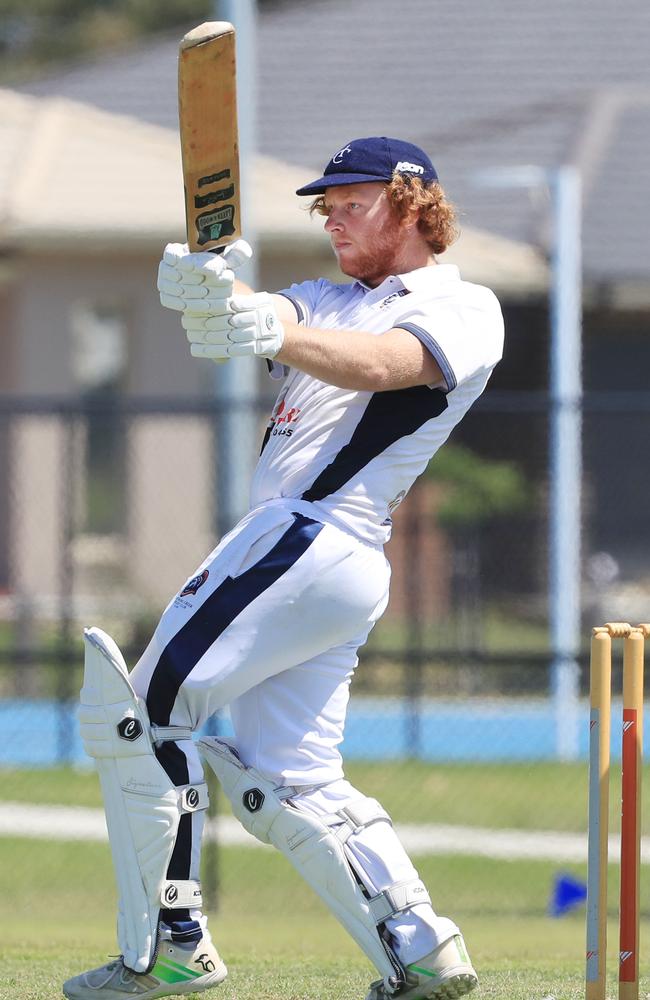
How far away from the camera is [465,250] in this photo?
51.3 feet

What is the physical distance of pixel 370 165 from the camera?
416 centimetres

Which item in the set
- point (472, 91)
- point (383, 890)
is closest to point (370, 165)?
point (383, 890)

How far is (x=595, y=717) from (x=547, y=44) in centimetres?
1655

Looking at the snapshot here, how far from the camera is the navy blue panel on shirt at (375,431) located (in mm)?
4059

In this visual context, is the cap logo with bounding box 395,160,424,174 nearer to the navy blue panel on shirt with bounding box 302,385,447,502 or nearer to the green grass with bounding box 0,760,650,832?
the navy blue panel on shirt with bounding box 302,385,447,502

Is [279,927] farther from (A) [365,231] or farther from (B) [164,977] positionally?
(A) [365,231]

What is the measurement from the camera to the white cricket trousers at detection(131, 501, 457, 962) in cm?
398

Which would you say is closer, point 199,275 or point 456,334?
point 199,275

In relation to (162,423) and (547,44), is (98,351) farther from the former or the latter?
(547,44)

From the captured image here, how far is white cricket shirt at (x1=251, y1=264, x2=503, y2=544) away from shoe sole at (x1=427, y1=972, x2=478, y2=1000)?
1014 mm

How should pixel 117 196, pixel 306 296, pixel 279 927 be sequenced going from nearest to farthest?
pixel 306 296
pixel 279 927
pixel 117 196

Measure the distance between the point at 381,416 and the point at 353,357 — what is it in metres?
0.26

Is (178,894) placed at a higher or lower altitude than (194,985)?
higher

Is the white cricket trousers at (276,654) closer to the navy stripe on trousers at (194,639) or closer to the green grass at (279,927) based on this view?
the navy stripe on trousers at (194,639)
